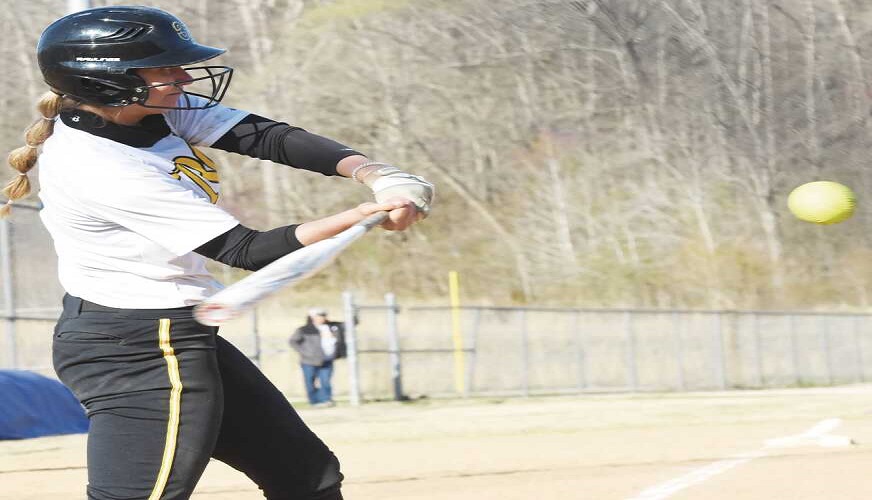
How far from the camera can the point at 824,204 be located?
42.3 ft

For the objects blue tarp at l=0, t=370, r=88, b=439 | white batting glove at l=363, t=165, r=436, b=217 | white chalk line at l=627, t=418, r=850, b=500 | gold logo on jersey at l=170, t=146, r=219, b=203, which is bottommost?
white chalk line at l=627, t=418, r=850, b=500

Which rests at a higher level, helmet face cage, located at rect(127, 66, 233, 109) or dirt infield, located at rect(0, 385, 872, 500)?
helmet face cage, located at rect(127, 66, 233, 109)

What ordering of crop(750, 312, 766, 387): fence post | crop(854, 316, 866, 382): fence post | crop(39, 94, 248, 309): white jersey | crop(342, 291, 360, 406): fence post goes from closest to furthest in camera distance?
crop(39, 94, 248, 309): white jersey < crop(342, 291, 360, 406): fence post < crop(750, 312, 766, 387): fence post < crop(854, 316, 866, 382): fence post

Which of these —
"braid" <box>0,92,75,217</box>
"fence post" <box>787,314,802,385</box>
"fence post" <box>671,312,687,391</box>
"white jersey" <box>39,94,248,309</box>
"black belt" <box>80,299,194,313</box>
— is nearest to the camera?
"white jersey" <box>39,94,248,309</box>

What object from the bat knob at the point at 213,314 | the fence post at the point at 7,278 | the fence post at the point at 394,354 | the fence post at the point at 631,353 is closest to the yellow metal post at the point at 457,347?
the fence post at the point at 394,354

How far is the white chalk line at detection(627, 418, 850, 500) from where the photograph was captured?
6.70 meters

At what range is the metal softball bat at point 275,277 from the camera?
3113 millimetres

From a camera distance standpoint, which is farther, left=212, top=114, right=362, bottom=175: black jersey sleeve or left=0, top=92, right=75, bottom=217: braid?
left=212, top=114, right=362, bottom=175: black jersey sleeve

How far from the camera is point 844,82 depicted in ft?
121

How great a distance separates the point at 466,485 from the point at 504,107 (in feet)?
96.5

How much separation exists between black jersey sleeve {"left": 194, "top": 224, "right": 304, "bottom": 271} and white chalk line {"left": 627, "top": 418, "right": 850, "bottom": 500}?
3.69m

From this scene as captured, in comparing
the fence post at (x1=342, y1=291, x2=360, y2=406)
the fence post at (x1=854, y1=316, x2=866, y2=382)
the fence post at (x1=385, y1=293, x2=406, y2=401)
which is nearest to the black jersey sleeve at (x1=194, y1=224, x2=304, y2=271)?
the fence post at (x1=342, y1=291, x2=360, y2=406)

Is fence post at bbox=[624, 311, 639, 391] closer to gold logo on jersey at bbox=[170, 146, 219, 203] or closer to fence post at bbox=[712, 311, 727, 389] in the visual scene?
fence post at bbox=[712, 311, 727, 389]

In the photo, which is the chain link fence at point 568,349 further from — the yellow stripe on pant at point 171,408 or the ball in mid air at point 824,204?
the yellow stripe on pant at point 171,408
